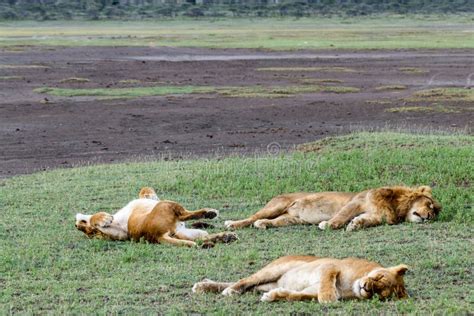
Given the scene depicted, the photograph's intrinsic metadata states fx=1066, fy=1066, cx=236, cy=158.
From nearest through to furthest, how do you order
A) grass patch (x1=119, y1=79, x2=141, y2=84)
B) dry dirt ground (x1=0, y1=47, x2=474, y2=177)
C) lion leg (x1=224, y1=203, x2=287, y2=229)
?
lion leg (x1=224, y1=203, x2=287, y2=229), dry dirt ground (x1=0, y1=47, x2=474, y2=177), grass patch (x1=119, y1=79, x2=141, y2=84)

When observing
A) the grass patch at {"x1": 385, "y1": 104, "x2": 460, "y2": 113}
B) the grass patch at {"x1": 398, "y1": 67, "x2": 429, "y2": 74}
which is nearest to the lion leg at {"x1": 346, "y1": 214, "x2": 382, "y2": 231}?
the grass patch at {"x1": 385, "y1": 104, "x2": 460, "y2": 113}

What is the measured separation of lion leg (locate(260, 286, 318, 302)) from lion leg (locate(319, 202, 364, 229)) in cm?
302

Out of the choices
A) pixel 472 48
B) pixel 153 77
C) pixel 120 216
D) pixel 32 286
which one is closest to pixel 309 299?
pixel 32 286

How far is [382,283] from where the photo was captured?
295 inches

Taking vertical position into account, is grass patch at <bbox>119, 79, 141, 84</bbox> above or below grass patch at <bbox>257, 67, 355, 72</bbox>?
above

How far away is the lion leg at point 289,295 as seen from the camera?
7699 mm

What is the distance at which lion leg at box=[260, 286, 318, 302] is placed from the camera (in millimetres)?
7699

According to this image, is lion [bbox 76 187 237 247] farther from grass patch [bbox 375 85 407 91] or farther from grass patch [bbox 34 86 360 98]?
grass patch [bbox 375 85 407 91]

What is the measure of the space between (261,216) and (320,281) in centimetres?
347

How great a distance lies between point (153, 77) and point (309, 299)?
Answer: 27292mm

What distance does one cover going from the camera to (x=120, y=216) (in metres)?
10.4

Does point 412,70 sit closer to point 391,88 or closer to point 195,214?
point 391,88

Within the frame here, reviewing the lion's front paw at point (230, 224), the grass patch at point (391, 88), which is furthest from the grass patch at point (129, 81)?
the lion's front paw at point (230, 224)

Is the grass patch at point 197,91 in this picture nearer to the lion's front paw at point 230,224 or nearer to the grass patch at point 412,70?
the grass patch at point 412,70
